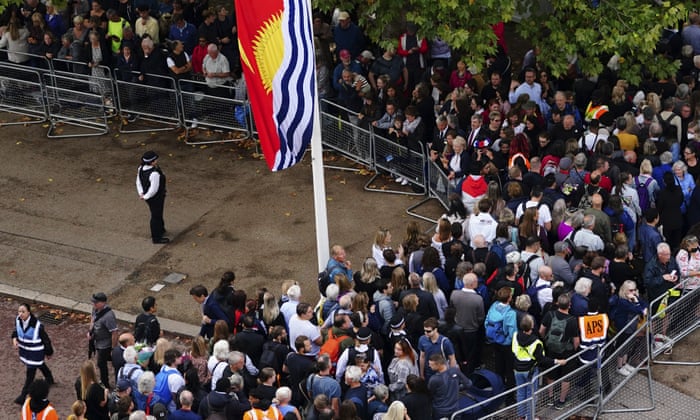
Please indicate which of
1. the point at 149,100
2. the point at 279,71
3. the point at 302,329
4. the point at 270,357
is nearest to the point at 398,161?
the point at 149,100

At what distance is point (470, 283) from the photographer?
15.9 metres

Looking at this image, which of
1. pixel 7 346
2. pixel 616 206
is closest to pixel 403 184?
pixel 616 206

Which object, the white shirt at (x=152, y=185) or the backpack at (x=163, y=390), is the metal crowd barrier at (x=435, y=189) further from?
the backpack at (x=163, y=390)

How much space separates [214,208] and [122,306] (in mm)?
3213

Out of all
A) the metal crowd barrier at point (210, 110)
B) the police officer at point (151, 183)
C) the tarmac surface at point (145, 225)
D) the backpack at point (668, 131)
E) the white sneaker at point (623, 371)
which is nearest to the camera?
the white sneaker at point (623, 371)

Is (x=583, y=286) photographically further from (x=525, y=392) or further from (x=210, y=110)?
(x=210, y=110)

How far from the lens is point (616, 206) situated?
17.5 metres

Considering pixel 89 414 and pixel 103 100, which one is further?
pixel 103 100

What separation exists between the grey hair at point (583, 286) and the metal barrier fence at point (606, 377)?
663 mm

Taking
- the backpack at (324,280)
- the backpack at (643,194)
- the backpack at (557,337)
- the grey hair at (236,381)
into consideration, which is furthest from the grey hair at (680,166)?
the grey hair at (236,381)

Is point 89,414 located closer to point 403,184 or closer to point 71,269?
point 71,269

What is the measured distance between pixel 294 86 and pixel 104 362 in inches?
174

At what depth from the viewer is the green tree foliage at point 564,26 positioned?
19703 mm

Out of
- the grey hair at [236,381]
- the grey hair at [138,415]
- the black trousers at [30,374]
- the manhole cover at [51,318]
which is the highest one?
the grey hair at [138,415]
